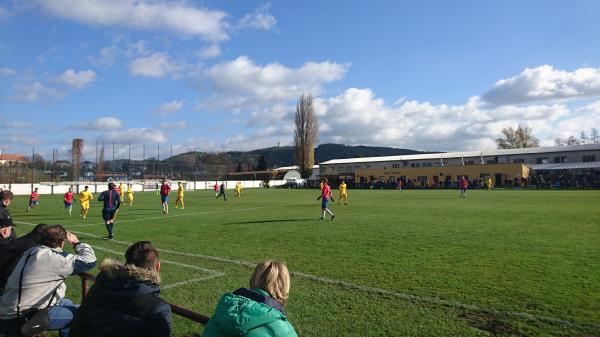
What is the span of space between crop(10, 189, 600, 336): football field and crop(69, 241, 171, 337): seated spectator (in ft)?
6.29

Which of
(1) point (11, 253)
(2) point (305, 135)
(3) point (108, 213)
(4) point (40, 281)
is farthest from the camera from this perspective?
(2) point (305, 135)

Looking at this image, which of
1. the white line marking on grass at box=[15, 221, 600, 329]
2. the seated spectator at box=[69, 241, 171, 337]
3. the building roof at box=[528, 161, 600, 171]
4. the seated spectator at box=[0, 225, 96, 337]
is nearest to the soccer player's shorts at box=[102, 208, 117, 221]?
the white line marking on grass at box=[15, 221, 600, 329]

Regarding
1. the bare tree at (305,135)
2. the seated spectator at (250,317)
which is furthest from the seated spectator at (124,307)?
the bare tree at (305,135)

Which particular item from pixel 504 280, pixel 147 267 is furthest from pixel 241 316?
pixel 504 280

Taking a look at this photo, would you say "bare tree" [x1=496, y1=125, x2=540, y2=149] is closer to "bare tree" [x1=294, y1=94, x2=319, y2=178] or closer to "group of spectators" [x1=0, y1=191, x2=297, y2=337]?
"bare tree" [x1=294, y1=94, x2=319, y2=178]

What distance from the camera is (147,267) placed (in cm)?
333

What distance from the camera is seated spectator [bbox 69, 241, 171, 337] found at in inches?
114

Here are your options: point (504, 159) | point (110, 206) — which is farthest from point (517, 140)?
point (110, 206)

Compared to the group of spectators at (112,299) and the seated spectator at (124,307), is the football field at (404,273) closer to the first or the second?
the group of spectators at (112,299)

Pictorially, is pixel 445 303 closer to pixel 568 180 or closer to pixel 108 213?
pixel 108 213

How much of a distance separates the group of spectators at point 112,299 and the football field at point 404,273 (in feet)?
5.06

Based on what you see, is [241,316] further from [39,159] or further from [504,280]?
[39,159]

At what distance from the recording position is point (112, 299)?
2.94 meters

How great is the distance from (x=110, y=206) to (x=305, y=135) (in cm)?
7492
